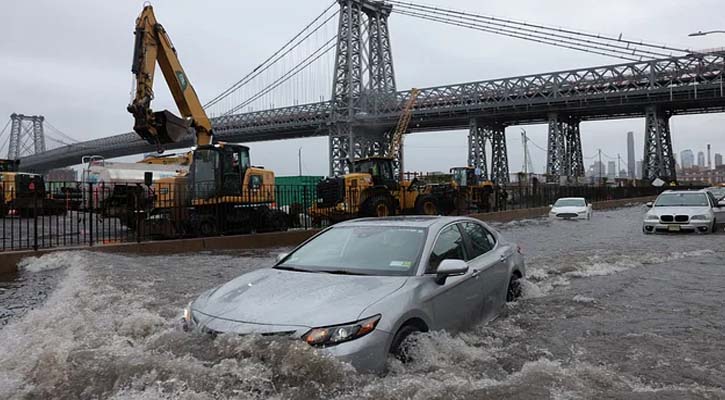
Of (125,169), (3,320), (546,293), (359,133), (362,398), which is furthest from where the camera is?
(359,133)

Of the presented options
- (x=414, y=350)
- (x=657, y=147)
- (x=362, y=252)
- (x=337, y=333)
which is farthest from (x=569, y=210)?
(x=657, y=147)

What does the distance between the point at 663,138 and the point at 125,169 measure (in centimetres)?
5789

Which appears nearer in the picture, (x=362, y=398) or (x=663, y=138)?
(x=362, y=398)

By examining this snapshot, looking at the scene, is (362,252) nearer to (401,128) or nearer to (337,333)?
(337,333)

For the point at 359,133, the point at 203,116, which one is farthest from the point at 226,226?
the point at 359,133

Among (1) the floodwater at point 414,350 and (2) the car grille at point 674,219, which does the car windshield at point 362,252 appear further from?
(2) the car grille at point 674,219

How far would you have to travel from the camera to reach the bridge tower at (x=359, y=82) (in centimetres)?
6519

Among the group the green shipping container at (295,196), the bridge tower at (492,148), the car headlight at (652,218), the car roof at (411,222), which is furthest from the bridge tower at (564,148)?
the car roof at (411,222)

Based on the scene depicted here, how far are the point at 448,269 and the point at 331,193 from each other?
1551 cm

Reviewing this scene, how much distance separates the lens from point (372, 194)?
21.1 m

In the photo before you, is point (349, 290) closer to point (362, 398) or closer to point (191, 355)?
point (362, 398)

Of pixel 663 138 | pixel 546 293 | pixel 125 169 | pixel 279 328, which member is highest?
pixel 663 138

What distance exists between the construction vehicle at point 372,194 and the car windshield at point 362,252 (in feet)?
45.8

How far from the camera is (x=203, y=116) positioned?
885 inches
